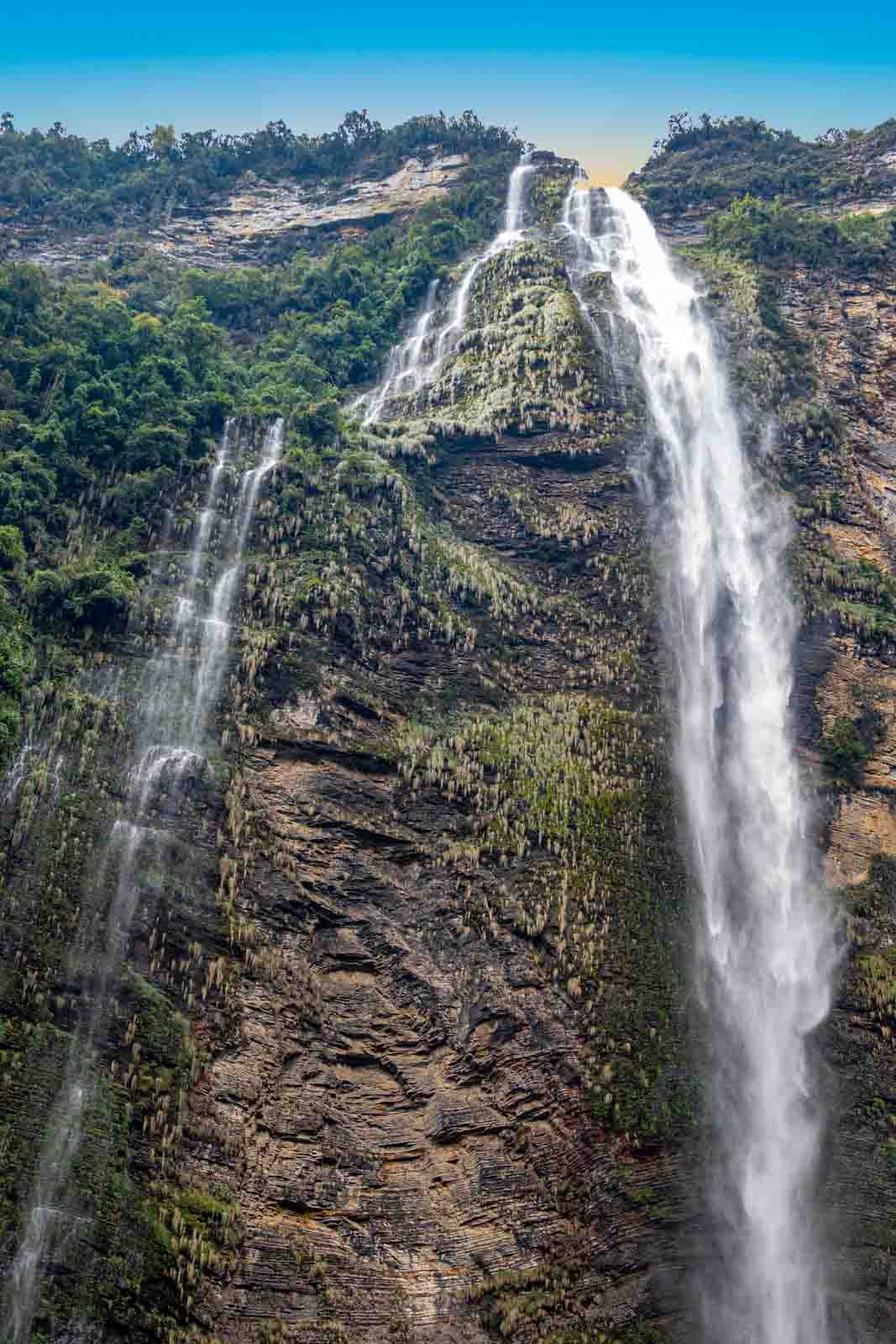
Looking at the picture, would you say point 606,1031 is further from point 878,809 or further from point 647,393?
point 647,393

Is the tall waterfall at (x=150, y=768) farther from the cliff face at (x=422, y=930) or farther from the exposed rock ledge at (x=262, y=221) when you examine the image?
the exposed rock ledge at (x=262, y=221)

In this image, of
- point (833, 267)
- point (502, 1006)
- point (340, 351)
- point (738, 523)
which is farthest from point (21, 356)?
point (833, 267)

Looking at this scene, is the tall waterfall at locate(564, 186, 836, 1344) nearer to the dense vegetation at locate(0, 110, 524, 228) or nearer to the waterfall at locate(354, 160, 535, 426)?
the waterfall at locate(354, 160, 535, 426)

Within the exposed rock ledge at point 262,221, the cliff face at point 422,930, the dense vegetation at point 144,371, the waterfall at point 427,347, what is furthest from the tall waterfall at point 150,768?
the exposed rock ledge at point 262,221

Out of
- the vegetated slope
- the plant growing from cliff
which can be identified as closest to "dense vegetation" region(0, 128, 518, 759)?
the vegetated slope

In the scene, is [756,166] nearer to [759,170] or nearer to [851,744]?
[759,170]

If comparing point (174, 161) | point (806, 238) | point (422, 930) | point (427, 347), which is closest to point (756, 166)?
point (806, 238)
